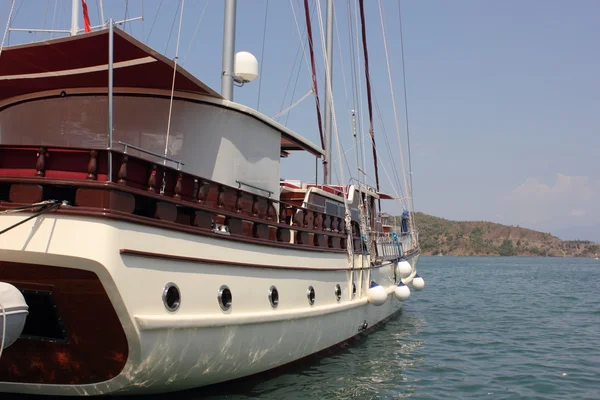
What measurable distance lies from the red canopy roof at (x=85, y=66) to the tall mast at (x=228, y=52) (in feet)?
6.53

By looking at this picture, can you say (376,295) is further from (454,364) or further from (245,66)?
(245,66)

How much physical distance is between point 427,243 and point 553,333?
124 meters

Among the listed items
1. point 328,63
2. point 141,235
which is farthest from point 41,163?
point 328,63

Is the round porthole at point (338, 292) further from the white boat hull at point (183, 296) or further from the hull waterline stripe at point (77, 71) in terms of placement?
the hull waterline stripe at point (77, 71)

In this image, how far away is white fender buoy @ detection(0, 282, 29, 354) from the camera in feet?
16.1

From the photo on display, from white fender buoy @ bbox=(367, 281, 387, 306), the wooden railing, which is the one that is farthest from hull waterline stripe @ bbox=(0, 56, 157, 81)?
white fender buoy @ bbox=(367, 281, 387, 306)

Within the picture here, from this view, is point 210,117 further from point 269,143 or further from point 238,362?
point 238,362

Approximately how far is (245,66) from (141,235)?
16.7ft

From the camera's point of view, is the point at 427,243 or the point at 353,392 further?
the point at 427,243

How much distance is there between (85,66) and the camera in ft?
24.0

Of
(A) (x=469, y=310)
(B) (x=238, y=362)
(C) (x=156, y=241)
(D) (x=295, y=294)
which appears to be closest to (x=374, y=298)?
(D) (x=295, y=294)

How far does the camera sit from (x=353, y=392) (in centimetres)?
848

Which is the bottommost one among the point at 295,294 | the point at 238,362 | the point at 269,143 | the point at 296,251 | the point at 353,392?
the point at 353,392

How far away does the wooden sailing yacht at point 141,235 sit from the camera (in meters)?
5.54
